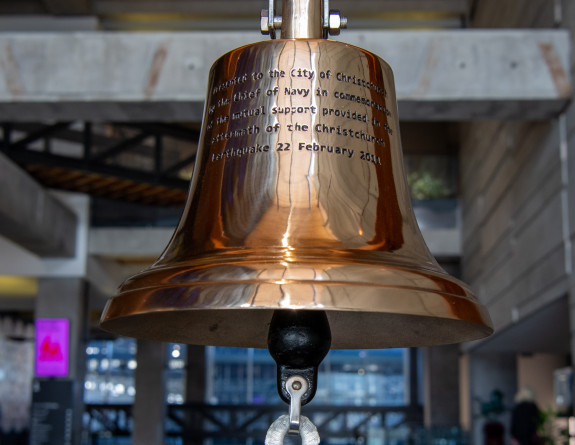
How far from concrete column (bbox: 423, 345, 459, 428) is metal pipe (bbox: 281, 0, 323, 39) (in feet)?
46.6

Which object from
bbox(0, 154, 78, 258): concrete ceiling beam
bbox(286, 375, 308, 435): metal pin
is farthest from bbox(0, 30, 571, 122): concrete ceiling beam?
bbox(286, 375, 308, 435): metal pin

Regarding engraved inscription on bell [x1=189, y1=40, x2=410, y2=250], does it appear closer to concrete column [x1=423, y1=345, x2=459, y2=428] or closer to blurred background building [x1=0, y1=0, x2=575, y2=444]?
blurred background building [x1=0, y1=0, x2=575, y2=444]

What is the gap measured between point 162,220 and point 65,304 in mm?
1989

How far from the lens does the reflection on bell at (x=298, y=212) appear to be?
1.16m

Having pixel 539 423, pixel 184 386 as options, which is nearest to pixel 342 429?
pixel 184 386

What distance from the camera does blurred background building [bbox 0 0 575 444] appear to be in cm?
665

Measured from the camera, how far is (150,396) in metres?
15.6

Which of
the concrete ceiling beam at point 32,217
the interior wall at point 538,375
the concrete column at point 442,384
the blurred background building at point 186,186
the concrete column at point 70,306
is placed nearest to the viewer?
the blurred background building at point 186,186

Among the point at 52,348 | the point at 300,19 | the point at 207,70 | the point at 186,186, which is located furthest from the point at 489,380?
the point at 300,19

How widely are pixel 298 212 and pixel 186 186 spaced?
1147 cm

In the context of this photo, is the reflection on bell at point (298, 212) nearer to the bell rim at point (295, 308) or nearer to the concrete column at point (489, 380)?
the bell rim at point (295, 308)

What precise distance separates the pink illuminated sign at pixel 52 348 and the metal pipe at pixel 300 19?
11.8 metres

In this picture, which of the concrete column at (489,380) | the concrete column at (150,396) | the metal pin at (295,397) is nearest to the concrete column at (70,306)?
the concrete column at (150,396)

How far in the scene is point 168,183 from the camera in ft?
40.7
